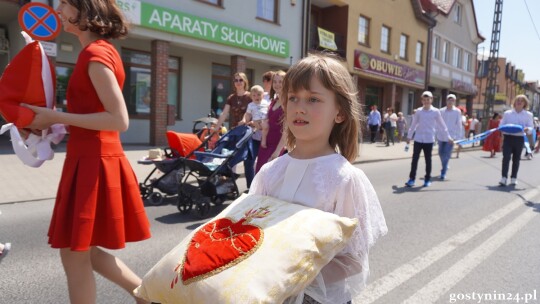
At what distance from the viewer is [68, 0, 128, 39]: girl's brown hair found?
6.51ft

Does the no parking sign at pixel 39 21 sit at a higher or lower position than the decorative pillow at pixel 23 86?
higher

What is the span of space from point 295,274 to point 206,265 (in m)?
0.29

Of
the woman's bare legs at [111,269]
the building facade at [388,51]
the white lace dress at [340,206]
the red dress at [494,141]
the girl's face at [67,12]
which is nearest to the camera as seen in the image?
Answer: the white lace dress at [340,206]

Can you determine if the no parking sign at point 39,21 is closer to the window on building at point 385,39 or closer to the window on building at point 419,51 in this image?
the window on building at point 385,39

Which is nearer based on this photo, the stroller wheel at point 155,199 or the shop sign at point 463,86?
the stroller wheel at point 155,199

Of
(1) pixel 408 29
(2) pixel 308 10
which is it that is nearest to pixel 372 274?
(2) pixel 308 10

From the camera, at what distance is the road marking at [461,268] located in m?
3.09

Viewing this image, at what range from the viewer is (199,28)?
13156 mm

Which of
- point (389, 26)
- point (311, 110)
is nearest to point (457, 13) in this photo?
point (389, 26)

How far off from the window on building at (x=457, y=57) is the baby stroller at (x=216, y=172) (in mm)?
29455

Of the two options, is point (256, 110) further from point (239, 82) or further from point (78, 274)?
point (78, 274)

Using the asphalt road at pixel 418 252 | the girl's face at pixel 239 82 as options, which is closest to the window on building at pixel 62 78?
the asphalt road at pixel 418 252

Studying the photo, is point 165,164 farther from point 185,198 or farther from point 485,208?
point 485,208

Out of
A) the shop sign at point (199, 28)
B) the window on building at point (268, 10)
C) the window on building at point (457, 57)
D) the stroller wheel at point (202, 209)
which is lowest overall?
the stroller wheel at point (202, 209)
